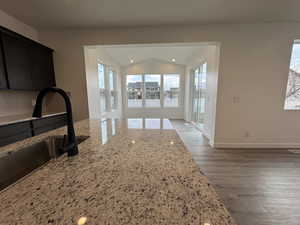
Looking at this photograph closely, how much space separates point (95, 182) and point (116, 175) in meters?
0.09

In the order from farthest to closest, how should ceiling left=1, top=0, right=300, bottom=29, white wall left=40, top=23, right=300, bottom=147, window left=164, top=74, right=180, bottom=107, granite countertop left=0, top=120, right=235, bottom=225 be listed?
window left=164, top=74, right=180, bottom=107, white wall left=40, top=23, right=300, bottom=147, ceiling left=1, top=0, right=300, bottom=29, granite countertop left=0, top=120, right=235, bottom=225

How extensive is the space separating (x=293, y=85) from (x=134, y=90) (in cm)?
542

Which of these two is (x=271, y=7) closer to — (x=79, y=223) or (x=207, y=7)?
(x=207, y=7)

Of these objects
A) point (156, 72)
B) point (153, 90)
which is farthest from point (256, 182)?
point (156, 72)

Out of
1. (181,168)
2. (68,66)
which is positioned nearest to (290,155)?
(181,168)

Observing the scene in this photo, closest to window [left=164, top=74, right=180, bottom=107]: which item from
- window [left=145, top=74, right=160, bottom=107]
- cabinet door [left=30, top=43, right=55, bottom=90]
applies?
window [left=145, top=74, right=160, bottom=107]

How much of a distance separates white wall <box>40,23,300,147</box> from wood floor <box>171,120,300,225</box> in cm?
44

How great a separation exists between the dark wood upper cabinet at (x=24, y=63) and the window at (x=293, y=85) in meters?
5.07

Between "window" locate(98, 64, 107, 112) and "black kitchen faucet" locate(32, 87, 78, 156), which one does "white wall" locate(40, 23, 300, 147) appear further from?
"black kitchen faucet" locate(32, 87, 78, 156)

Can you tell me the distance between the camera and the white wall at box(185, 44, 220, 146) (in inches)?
119

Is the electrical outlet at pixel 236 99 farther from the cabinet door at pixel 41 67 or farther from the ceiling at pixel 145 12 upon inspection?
the cabinet door at pixel 41 67

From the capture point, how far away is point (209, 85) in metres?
3.51

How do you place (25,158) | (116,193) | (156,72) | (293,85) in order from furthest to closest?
1. (156,72)
2. (293,85)
3. (25,158)
4. (116,193)

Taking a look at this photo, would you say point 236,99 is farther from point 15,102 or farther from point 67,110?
point 15,102
